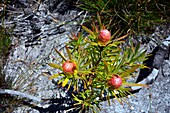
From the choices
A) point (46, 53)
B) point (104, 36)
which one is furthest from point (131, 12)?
point (104, 36)

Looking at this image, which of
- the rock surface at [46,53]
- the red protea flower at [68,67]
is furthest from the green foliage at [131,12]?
the red protea flower at [68,67]

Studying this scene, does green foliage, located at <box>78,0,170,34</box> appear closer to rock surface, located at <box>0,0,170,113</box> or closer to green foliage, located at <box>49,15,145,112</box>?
rock surface, located at <box>0,0,170,113</box>

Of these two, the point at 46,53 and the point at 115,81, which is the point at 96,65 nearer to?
the point at 115,81

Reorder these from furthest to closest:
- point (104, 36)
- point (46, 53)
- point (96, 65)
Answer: point (46, 53) < point (96, 65) < point (104, 36)

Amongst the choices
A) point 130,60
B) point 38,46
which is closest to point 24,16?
point 38,46

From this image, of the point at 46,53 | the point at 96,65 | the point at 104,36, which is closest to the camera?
the point at 104,36

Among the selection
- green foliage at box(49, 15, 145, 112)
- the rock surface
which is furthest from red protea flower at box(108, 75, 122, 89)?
the rock surface

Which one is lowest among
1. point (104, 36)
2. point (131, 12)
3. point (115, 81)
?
point (115, 81)

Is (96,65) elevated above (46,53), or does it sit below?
below
